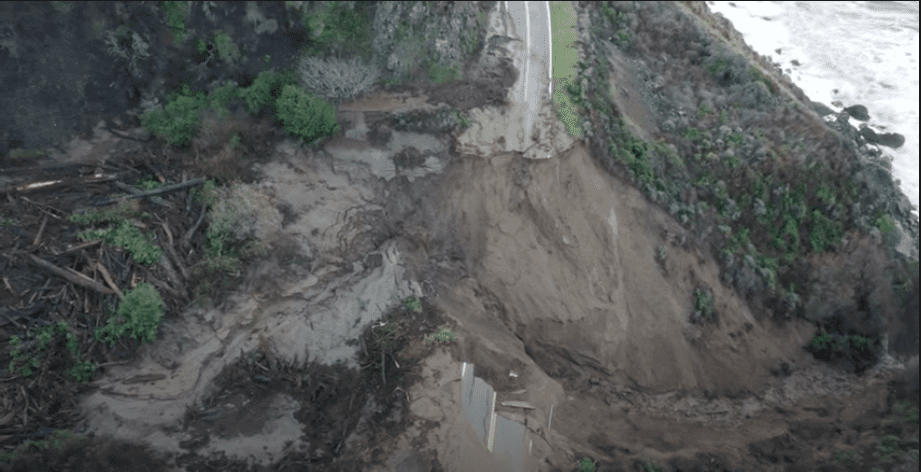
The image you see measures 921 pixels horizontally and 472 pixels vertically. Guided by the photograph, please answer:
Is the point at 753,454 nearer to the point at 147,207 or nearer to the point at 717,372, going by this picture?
the point at 717,372

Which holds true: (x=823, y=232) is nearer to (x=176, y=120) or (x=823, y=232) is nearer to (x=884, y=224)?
(x=884, y=224)

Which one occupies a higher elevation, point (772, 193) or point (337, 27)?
point (337, 27)

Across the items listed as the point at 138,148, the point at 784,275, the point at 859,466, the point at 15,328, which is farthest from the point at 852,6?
the point at 15,328

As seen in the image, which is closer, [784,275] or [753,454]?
[753,454]

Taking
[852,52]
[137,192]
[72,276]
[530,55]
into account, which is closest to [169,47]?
[137,192]

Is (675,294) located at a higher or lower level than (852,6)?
lower

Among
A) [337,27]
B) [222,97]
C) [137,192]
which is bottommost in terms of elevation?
[137,192]
